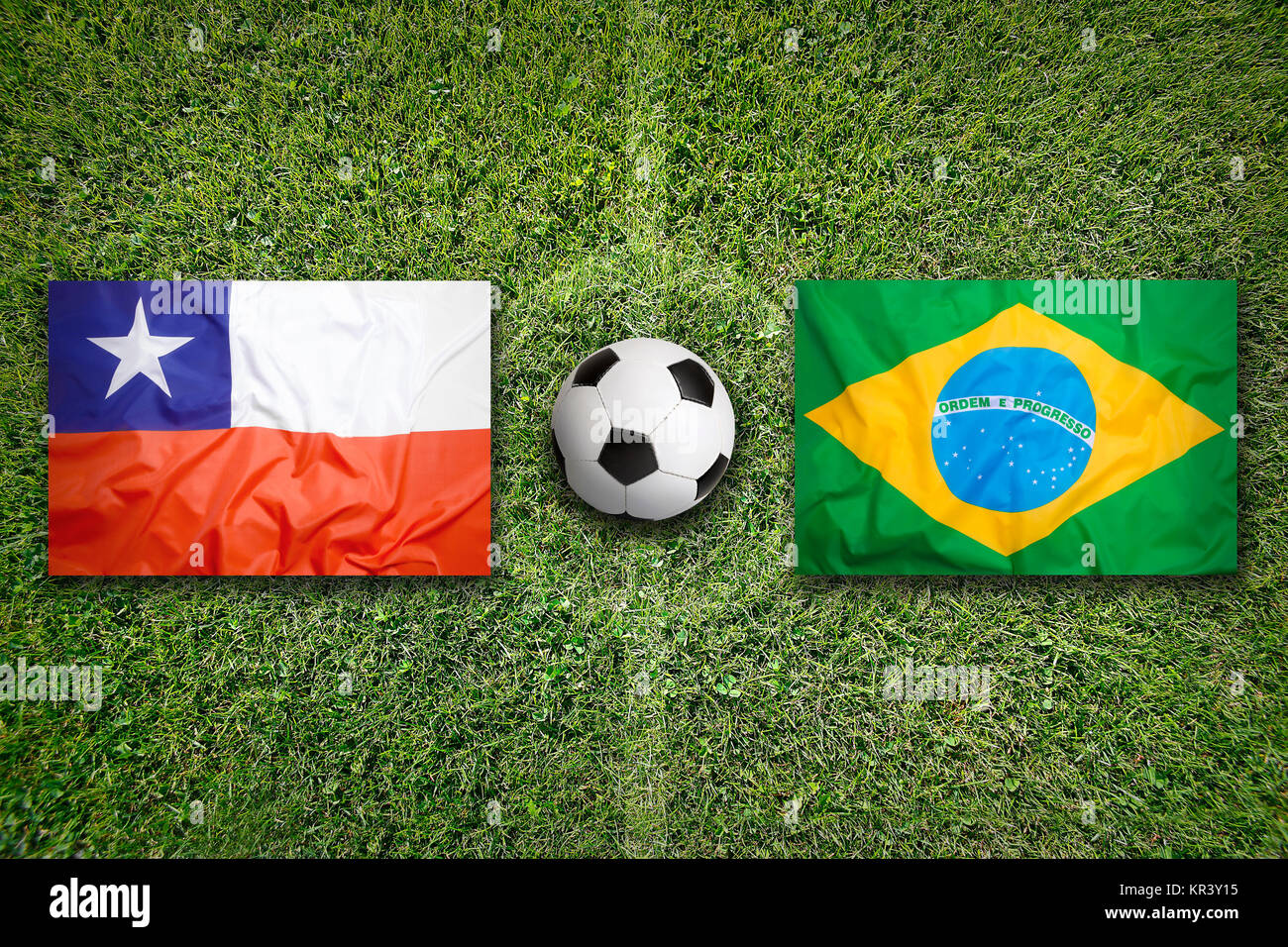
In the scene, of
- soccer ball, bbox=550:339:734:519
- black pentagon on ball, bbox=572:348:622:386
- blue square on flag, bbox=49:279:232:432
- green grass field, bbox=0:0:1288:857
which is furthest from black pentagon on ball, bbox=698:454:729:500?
blue square on flag, bbox=49:279:232:432

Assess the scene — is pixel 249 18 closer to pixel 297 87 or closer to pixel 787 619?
pixel 297 87

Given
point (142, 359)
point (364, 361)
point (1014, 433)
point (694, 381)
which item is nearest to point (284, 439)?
point (364, 361)

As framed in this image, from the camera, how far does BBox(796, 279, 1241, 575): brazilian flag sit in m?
1.55

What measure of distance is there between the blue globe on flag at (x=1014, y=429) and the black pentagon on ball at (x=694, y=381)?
77 centimetres

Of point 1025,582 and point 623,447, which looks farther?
point 1025,582

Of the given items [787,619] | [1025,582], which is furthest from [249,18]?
[1025,582]

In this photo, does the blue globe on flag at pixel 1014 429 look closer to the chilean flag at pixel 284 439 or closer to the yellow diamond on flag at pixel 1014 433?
the yellow diamond on flag at pixel 1014 433

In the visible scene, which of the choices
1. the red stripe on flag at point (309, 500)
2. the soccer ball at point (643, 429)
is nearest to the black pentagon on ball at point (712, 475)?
the soccer ball at point (643, 429)

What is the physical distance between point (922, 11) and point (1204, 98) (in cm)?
100

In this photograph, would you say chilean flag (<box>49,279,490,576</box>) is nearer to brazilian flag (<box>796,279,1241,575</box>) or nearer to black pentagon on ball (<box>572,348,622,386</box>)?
black pentagon on ball (<box>572,348,622,386</box>)

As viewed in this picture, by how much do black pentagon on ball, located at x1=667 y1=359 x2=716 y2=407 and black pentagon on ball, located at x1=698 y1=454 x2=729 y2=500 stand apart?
17 centimetres

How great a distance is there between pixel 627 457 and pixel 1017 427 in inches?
49.9

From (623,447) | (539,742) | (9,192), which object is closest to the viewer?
(623,447)

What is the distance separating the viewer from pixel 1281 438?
1586 mm
